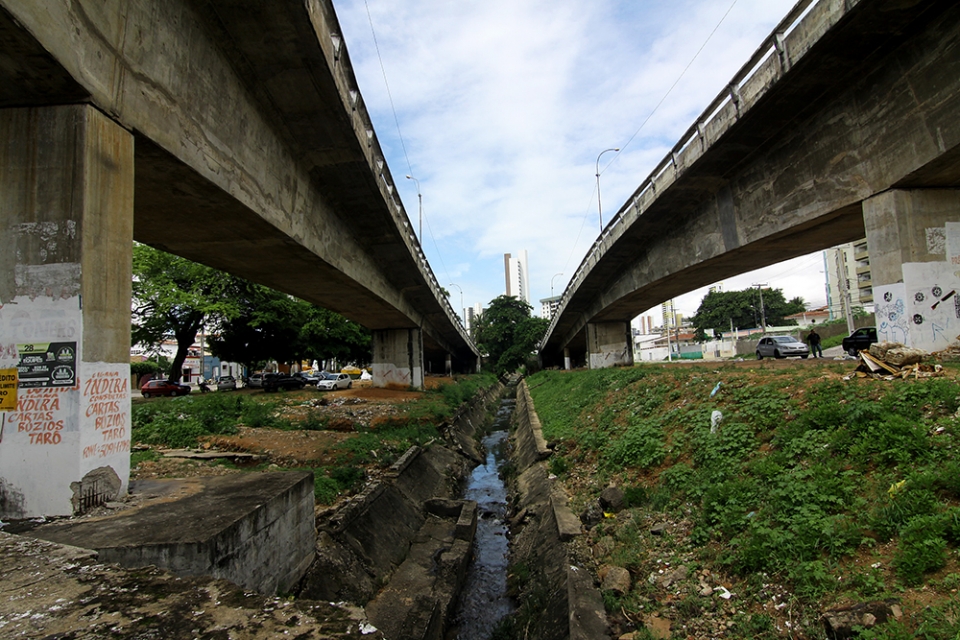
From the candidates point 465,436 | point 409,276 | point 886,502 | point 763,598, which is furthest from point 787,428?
point 465,436

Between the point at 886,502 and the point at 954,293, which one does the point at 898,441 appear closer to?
the point at 886,502

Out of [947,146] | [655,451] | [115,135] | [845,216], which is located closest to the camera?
[115,135]

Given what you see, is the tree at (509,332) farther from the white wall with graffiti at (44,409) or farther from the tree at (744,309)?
the white wall with graffiti at (44,409)

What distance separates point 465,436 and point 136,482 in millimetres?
17190

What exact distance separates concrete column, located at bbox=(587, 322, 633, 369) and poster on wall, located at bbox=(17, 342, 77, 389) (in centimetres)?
2932

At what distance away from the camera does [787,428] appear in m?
7.41

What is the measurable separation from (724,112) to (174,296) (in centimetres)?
2787

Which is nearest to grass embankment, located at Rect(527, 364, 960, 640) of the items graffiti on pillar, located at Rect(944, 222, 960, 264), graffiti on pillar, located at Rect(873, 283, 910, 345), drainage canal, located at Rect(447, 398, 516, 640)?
graffiti on pillar, located at Rect(873, 283, 910, 345)

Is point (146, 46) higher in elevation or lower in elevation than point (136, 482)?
higher

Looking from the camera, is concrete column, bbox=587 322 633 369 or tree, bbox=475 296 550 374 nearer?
concrete column, bbox=587 322 633 369

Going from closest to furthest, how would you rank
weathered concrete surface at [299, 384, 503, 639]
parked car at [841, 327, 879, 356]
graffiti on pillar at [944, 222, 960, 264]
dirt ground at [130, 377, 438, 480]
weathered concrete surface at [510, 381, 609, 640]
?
weathered concrete surface at [510, 381, 609, 640]
weathered concrete surface at [299, 384, 503, 639]
graffiti on pillar at [944, 222, 960, 264]
dirt ground at [130, 377, 438, 480]
parked car at [841, 327, 879, 356]

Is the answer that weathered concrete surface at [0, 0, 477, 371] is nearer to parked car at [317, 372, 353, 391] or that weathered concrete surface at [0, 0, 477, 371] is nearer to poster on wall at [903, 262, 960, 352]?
poster on wall at [903, 262, 960, 352]

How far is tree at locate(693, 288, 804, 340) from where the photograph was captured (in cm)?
8194

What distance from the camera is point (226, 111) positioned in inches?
288
